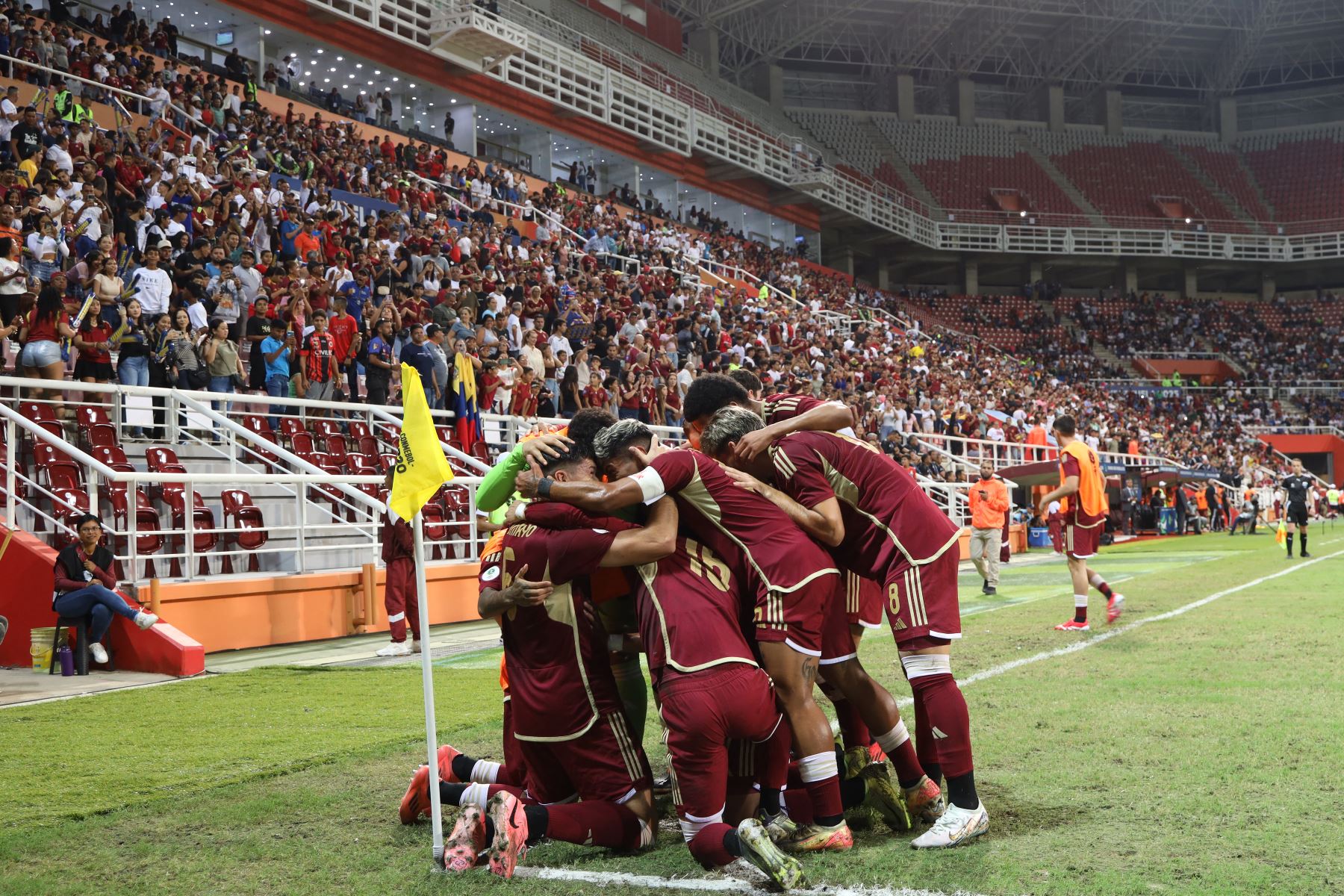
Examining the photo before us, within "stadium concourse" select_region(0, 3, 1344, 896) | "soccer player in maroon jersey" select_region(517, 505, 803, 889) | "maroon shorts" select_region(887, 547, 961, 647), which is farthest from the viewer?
"maroon shorts" select_region(887, 547, 961, 647)

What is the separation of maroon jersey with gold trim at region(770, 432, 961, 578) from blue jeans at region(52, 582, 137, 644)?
697 cm

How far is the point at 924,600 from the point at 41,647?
8.15 metres

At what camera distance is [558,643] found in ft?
15.4

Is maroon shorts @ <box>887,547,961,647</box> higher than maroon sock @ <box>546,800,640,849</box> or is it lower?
higher

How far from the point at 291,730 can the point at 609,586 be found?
11.0 ft

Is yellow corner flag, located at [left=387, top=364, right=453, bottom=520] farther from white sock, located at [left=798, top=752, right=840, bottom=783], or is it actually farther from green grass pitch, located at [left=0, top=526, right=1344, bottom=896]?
white sock, located at [left=798, top=752, right=840, bottom=783]

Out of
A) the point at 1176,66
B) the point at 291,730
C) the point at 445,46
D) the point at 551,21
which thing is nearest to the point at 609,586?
the point at 291,730

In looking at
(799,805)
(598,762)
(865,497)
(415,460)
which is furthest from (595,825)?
(865,497)

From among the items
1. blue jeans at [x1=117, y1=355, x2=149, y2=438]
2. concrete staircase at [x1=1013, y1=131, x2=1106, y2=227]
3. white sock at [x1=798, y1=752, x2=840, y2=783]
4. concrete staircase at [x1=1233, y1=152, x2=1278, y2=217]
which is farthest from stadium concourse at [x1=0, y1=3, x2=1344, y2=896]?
concrete staircase at [x1=1233, y1=152, x2=1278, y2=217]

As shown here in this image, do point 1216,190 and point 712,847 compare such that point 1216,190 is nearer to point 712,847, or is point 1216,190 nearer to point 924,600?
point 924,600

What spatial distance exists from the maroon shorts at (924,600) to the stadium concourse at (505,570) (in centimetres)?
1

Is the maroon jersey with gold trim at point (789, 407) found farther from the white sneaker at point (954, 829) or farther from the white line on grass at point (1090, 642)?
the white line on grass at point (1090, 642)

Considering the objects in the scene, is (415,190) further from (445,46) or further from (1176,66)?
(1176,66)

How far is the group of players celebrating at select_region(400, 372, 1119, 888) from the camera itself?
14.4 feet
